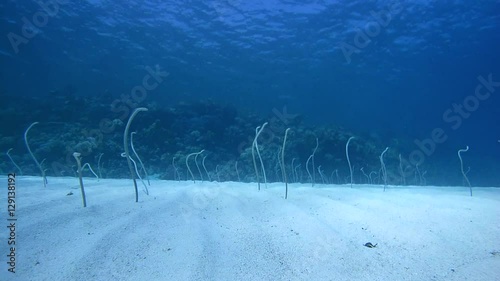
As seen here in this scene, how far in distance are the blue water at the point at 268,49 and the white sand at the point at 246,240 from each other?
16068 millimetres

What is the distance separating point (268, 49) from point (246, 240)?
33.2 m

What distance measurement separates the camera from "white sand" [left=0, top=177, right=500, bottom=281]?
1846mm

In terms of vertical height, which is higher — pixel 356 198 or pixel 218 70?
pixel 218 70

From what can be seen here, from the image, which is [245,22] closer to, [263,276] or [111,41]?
[111,41]

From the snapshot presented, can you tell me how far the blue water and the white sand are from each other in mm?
16068

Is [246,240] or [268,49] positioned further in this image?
[268,49]

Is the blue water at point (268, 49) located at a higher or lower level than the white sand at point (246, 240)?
higher

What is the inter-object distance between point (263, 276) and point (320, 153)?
1228cm

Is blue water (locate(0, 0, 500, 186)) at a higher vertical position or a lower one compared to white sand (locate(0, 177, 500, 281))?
higher

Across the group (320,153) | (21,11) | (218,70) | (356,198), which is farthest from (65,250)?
(218,70)

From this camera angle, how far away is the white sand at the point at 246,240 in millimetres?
1846

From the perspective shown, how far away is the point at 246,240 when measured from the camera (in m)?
2.33

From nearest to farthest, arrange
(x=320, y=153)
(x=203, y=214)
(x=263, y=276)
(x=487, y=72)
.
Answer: (x=263, y=276) → (x=203, y=214) → (x=320, y=153) → (x=487, y=72)

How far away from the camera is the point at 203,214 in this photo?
9.87 feet
